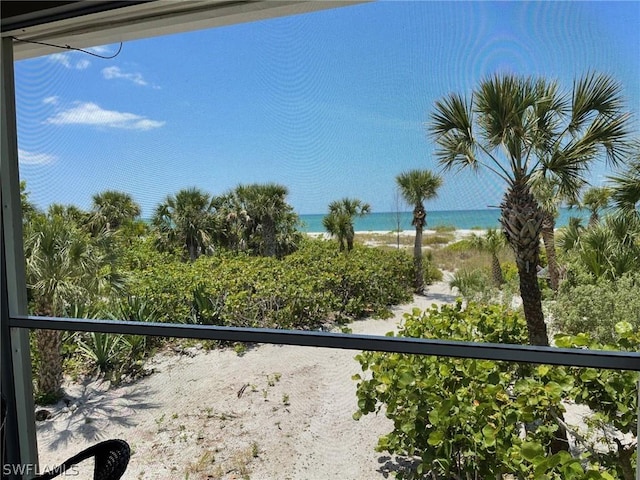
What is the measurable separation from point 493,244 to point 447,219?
0.56 ft

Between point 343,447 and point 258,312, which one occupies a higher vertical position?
point 258,312

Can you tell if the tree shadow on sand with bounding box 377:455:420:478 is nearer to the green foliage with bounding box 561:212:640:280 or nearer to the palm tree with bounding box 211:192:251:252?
the green foliage with bounding box 561:212:640:280

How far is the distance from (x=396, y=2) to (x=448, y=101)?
0.38 meters

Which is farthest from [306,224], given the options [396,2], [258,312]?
[396,2]

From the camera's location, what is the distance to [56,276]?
214cm

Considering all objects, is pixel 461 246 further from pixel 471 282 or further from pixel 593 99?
pixel 593 99

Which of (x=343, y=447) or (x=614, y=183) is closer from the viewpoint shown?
(x=614, y=183)

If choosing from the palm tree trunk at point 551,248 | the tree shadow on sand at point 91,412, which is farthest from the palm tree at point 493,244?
the tree shadow on sand at point 91,412

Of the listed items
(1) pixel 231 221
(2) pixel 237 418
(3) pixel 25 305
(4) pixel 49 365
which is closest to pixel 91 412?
(4) pixel 49 365

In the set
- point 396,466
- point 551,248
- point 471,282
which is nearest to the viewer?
point 551,248

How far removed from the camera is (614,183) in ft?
4.29

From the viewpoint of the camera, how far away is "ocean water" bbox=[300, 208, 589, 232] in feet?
4.48

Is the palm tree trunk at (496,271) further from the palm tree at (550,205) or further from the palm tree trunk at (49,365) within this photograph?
the palm tree trunk at (49,365)

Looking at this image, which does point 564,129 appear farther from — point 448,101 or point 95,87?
point 95,87
